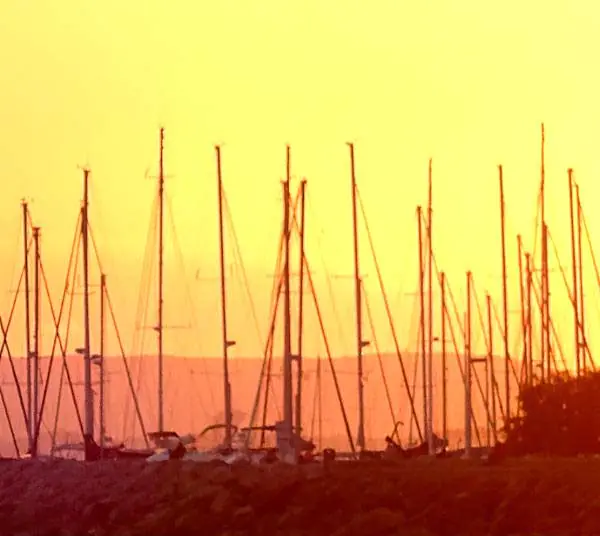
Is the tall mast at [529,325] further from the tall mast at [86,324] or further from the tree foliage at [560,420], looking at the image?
the tall mast at [86,324]

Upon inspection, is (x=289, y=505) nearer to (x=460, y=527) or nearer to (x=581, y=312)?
(x=460, y=527)

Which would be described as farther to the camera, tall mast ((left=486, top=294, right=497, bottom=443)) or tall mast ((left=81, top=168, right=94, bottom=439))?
tall mast ((left=486, top=294, right=497, bottom=443))

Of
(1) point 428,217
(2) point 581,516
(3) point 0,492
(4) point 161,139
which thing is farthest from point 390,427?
(2) point 581,516

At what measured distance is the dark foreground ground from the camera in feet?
146

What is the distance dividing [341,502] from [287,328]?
10.3 meters

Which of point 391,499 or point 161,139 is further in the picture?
point 161,139

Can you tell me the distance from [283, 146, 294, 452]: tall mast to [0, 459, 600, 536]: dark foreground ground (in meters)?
4.07

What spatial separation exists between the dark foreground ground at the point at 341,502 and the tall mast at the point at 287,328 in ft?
13.4

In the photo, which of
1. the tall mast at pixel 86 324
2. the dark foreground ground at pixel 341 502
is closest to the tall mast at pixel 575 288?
the dark foreground ground at pixel 341 502

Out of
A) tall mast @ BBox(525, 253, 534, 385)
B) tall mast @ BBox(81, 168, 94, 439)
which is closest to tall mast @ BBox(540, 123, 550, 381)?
tall mast @ BBox(525, 253, 534, 385)

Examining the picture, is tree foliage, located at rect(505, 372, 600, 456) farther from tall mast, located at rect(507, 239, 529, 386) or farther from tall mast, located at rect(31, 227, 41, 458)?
tall mast, located at rect(31, 227, 41, 458)

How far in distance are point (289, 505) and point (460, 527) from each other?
417 centimetres

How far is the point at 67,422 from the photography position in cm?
8788

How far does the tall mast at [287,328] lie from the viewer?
54125 millimetres
